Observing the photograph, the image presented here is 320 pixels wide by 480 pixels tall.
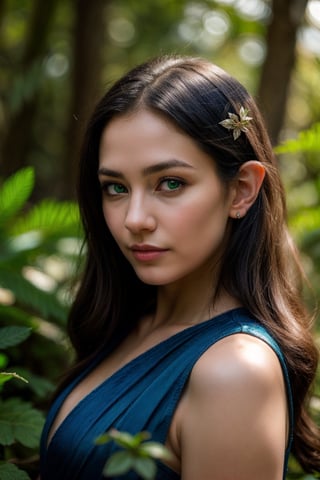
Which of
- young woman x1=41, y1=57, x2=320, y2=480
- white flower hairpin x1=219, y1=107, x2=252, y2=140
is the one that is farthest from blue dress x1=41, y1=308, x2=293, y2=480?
white flower hairpin x1=219, y1=107, x2=252, y2=140

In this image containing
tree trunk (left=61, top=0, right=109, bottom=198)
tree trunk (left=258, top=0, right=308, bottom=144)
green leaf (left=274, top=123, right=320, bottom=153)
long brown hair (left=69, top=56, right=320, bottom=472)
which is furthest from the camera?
tree trunk (left=61, top=0, right=109, bottom=198)

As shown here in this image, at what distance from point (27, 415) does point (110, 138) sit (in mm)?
829

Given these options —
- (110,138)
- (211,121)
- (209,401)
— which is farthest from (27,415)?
(211,121)

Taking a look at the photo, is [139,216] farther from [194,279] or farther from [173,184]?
[194,279]

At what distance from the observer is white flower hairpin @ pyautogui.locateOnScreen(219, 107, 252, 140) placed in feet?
6.40

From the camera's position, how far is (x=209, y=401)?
1.67 m

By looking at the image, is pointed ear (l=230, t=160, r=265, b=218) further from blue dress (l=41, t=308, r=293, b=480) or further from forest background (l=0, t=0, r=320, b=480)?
forest background (l=0, t=0, r=320, b=480)

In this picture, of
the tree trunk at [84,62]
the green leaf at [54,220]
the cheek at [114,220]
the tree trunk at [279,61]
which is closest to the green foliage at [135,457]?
the cheek at [114,220]

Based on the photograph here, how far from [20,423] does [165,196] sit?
2.59ft

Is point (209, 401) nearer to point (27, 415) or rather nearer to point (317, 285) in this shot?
point (27, 415)

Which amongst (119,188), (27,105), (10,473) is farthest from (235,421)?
(27,105)

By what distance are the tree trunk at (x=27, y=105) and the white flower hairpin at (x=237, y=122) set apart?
10.1 feet

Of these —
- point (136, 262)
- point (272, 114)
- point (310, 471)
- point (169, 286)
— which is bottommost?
point (310, 471)

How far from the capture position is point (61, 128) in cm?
752
